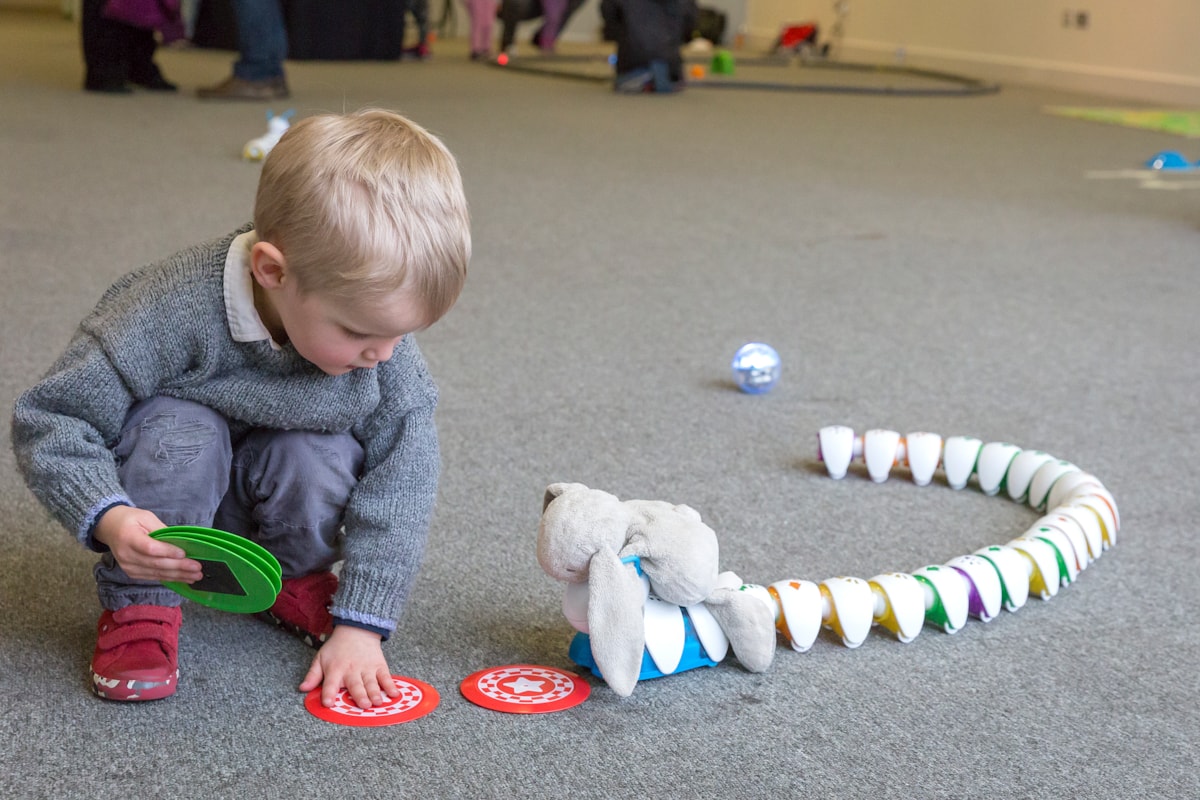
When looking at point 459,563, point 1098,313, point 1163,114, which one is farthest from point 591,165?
point 1163,114

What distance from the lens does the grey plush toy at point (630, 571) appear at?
848mm

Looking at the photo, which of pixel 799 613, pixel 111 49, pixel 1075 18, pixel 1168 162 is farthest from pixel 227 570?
pixel 1075 18

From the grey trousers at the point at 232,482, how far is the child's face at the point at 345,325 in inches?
3.7

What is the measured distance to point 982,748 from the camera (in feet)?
2.77

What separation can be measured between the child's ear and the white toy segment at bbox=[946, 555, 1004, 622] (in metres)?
0.56

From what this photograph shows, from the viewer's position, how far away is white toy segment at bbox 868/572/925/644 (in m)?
0.98

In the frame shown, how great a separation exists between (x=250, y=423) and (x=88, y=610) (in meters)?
0.20

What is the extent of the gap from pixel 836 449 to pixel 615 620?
53 cm

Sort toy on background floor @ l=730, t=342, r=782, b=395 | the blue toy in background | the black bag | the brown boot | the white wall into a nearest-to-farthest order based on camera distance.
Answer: toy on background floor @ l=730, t=342, r=782, b=395, the blue toy in background, the brown boot, the white wall, the black bag

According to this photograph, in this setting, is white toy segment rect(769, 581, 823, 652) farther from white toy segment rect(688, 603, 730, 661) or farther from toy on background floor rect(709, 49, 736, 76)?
toy on background floor rect(709, 49, 736, 76)

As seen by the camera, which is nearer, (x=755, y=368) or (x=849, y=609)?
(x=849, y=609)

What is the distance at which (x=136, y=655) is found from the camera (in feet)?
2.78

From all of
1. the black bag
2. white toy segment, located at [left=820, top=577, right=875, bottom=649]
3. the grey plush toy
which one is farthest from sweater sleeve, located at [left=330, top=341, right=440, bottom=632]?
the black bag

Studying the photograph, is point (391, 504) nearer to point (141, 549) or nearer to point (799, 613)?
point (141, 549)
